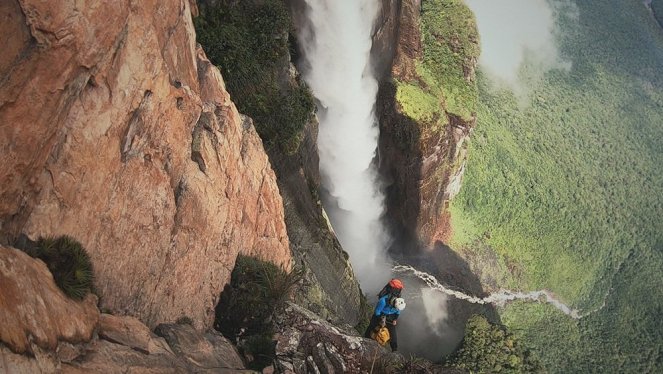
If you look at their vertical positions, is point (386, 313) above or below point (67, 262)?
above

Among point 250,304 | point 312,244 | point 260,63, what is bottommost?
point 250,304

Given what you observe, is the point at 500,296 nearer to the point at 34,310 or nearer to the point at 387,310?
the point at 387,310

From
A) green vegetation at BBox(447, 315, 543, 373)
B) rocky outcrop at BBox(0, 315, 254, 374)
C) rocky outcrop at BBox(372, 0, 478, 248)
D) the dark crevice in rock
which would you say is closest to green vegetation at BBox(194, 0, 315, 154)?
the dark crevice in rock

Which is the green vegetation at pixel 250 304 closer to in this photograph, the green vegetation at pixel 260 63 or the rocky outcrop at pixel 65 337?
the rocky outcrop at pixel 65 337

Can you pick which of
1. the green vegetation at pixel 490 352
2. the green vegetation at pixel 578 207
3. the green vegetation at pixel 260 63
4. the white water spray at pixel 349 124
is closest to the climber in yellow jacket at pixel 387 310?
the green vegetation at pixel 260 63

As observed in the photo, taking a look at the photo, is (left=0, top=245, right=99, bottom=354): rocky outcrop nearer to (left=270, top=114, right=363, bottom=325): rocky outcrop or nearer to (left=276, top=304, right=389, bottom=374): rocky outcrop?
(left=276, top=304, right=389, bottom=374): rocky outcrop

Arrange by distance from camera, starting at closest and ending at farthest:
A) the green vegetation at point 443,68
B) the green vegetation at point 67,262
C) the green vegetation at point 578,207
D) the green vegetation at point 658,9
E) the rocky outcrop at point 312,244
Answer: the green vegetation at point 67,262 → the rocky outcrop at point 312,244 → the green vegetation at point 443,68 → the green vegetation at point 578,207 → the green vegetation at point 658,9

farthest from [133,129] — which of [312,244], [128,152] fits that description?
[312,244]
